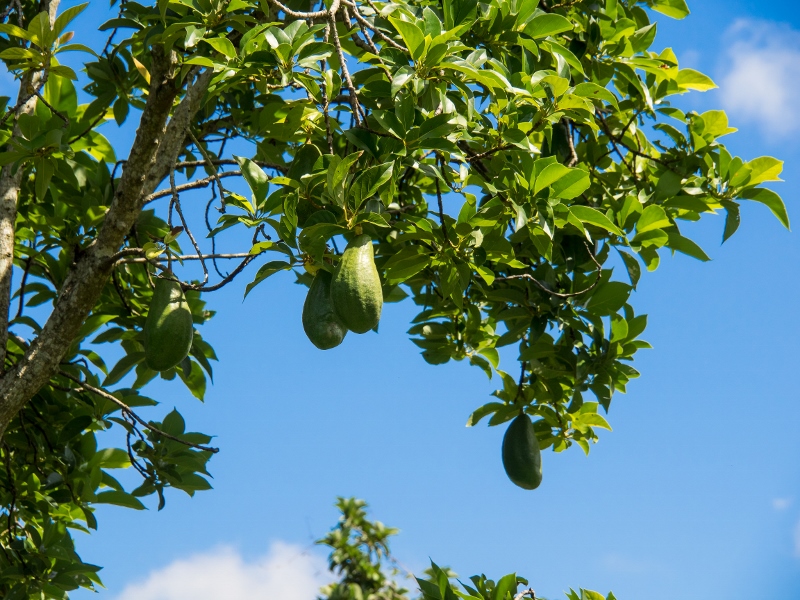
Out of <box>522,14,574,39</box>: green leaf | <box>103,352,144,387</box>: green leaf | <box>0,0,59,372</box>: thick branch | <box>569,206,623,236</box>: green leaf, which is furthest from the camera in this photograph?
<box>103,352,144,387</box>: green leaf

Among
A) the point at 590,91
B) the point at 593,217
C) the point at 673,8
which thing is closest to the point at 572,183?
the point at 593,217

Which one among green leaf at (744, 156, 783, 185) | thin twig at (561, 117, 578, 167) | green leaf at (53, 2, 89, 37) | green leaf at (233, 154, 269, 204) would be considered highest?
green leaf at (744, 156, 783, 185)

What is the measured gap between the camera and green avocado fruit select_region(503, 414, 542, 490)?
9.34 ft

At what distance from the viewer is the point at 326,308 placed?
181cm

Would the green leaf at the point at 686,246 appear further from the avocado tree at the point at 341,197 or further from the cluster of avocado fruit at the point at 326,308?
the cluster of avocado fruit at the point at 326,308

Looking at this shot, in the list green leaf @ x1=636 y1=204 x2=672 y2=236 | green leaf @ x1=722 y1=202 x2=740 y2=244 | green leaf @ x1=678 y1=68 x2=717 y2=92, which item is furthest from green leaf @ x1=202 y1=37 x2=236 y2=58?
green leaf @ x1=678 y1=68 x2=717 y2=92

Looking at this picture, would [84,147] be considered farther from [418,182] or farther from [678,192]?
[678,192]

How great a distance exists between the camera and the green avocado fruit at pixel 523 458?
2.85 metres

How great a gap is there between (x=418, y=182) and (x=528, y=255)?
0.87m

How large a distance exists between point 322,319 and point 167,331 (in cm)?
59

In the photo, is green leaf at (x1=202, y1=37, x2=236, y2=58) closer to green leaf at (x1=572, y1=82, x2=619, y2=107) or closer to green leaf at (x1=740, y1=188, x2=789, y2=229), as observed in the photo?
green leaf at (x1=572, y1=82, x2=619, y2=107)

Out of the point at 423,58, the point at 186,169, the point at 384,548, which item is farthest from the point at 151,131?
the point at 384,548

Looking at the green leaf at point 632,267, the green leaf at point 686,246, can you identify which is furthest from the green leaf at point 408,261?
the green leaf at point 686,246

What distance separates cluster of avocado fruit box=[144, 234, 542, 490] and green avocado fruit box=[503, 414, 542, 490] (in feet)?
4.03
